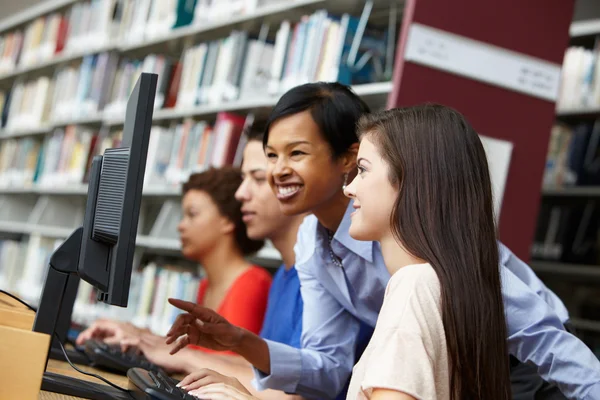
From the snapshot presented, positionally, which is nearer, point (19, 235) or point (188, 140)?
point (188, 140)

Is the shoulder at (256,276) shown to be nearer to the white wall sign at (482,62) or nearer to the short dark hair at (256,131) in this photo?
the short dark hair at (256,131)

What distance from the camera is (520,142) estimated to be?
8.97ft

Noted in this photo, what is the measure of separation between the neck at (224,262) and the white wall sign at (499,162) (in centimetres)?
89

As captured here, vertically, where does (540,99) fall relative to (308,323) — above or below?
above

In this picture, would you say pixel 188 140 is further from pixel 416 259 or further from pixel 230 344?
pixel 416 259

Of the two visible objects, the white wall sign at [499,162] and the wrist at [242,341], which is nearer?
the wrist at [242,341]

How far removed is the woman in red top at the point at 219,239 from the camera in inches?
108

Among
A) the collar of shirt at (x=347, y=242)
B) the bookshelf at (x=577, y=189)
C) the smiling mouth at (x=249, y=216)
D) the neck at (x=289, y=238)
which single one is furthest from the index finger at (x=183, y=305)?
the bookshelf at (x=577, y=189)

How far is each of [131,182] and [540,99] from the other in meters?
1.91

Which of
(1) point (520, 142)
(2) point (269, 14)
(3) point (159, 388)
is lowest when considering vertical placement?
(3) point (159, 388)

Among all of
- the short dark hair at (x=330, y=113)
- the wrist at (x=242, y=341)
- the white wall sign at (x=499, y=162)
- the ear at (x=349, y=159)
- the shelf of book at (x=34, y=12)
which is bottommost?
the wrist at (x=242, y=341)

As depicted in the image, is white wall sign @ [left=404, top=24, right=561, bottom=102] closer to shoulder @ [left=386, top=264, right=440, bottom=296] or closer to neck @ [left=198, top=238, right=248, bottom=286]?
neck @ [left=198, top=238, right=248, bottom=286]

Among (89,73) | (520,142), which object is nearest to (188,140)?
(89,73)

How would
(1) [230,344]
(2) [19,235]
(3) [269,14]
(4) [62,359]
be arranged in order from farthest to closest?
(2) [19,235], (3) [269,14], (4) [62,359], (1) [230,344]
